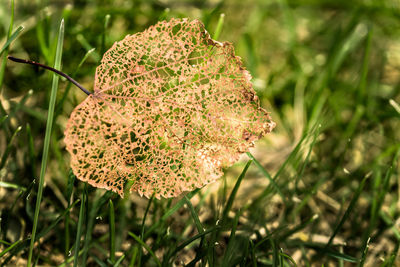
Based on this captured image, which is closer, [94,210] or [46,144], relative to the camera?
[46,144]

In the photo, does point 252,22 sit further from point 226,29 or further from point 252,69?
point 252,69

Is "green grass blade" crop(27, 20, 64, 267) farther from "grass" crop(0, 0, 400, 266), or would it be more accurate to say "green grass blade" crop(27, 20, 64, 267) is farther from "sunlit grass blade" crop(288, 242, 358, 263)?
"sunlit grass blade" crop(288, 242, 358, 263)

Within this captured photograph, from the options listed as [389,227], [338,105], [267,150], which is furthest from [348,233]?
[338,105]

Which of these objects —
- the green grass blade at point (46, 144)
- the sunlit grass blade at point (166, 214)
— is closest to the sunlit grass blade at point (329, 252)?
the sunlit grass blade at point (166, 214)

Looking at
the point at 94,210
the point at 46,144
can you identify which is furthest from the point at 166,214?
the point at 46,144

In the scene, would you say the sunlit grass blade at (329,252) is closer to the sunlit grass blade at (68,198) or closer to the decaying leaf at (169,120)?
the decaying leaf at (169,120)

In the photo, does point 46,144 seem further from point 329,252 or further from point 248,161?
point 329,252
